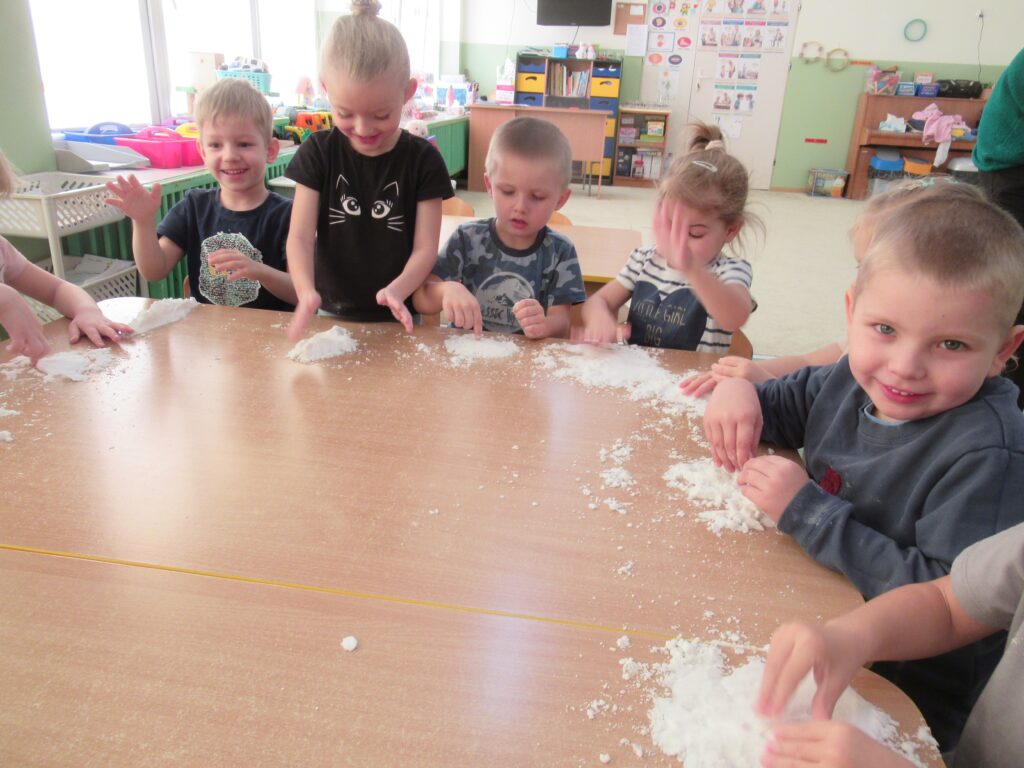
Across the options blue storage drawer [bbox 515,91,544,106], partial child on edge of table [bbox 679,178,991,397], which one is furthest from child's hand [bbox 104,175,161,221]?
blue storage drawer [bbox 515,91,544,106]

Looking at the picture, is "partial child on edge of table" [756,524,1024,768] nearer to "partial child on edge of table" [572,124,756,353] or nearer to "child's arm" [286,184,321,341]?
"partial child on edge of table" [572,124,756,353]

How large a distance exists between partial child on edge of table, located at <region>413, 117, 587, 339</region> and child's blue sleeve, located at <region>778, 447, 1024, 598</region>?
0.82 meters

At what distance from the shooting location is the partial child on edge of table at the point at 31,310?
1110 millimetres

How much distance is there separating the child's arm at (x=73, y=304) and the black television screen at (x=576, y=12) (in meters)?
7.70

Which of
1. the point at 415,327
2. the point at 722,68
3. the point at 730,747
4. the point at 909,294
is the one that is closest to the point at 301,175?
the point at 415,327

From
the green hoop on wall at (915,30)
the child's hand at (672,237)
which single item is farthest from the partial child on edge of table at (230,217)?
the green hoop on wall at (915,30)

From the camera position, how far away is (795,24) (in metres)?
7.70

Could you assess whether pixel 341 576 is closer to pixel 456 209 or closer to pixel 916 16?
pixel 456 209

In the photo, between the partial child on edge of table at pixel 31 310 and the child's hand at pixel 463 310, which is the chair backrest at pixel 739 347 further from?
the partial child on edge of table at pixel 31 310

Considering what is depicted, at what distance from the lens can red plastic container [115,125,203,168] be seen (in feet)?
9.45

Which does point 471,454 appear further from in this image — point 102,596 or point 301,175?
point 301,175

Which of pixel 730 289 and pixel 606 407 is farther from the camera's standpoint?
pixel 730 289

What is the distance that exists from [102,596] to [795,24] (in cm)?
897

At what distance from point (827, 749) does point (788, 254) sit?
5.48m
